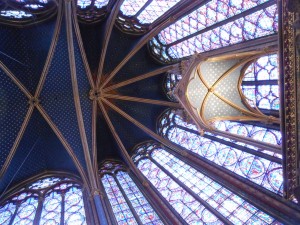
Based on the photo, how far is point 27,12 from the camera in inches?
495

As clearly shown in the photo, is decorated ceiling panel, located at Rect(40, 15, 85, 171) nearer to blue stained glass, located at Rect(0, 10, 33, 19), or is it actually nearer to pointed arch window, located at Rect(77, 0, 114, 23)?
pointed arch window, located at Rect(77, 0, 114, 23)

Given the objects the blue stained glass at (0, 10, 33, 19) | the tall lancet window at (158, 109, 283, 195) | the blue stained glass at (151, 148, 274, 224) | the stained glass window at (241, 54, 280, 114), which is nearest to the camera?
the blue stained glass at (151, 148, 274, 224)

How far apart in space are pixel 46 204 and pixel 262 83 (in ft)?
27.0

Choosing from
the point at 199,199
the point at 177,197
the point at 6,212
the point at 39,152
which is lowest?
the point at 199,199

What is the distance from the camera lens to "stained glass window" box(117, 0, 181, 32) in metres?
12.9

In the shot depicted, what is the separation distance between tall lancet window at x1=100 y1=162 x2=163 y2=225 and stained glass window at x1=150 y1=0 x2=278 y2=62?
5.45 m

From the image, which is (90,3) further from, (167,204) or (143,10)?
(167,204)

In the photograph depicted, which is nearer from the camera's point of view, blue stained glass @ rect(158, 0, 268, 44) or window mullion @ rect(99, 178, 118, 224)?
window mullion @ rect(99, 178, 118, 224)

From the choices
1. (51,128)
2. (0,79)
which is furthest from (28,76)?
(51,128)

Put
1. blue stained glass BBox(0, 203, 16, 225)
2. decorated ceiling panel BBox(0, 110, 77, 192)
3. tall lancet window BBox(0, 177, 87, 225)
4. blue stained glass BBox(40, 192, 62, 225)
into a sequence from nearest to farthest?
blue stained glass BBox(40, 192, 62, 225), tall lancet window BBox(0, 177, 87, 225), blue stained glass BBox(0, 203, 16, 225), decorated ceiling panel BBox(0, 110, 77, 192)

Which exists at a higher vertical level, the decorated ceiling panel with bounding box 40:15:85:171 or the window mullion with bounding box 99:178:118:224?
the decorated ceiling panel with bounding box 40:15:85:171

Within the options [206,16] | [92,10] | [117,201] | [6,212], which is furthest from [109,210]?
[92,10]

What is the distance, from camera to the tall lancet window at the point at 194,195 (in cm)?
827

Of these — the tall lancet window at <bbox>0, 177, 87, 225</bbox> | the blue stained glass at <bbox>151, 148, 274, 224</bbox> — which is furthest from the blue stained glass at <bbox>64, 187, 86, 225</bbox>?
the blue stained glass at <bbox>151, 148, 274, 224</bbox>
